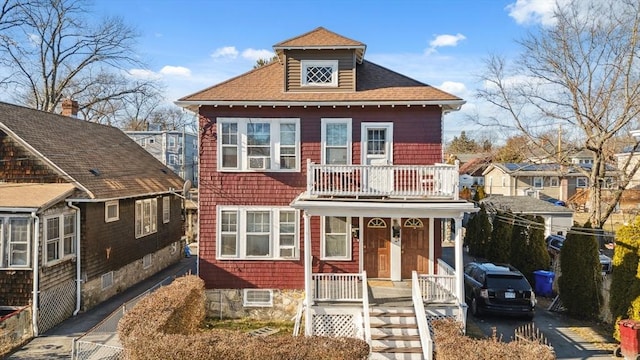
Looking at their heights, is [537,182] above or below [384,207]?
above

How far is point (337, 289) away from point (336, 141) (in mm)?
4740

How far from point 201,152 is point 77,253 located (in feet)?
18.1

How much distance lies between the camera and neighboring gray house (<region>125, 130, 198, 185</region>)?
4462 cm

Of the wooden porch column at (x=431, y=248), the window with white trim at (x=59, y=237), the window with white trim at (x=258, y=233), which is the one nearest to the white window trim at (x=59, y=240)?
the window with white trim at (x=59, y=237)

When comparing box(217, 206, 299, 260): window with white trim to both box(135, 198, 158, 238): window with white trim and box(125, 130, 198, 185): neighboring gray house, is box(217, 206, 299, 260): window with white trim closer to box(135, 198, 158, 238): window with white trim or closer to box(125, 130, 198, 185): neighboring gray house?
box(135, 198, 158, 238): window with white trim

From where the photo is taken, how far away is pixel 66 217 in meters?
14.0

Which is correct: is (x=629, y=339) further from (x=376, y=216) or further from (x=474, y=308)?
(x=376, y=216)

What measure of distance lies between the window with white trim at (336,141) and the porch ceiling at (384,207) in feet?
7.41

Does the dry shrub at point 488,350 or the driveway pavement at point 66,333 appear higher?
the dry shrub at point 488,350

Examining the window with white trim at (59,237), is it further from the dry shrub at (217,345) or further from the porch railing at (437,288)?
the porch railing at (437,288)

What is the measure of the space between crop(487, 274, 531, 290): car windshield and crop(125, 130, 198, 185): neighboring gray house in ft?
115

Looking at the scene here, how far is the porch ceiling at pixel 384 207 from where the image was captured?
11312mm

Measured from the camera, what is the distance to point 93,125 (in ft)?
70.5

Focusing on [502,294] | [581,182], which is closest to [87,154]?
[502,294]
